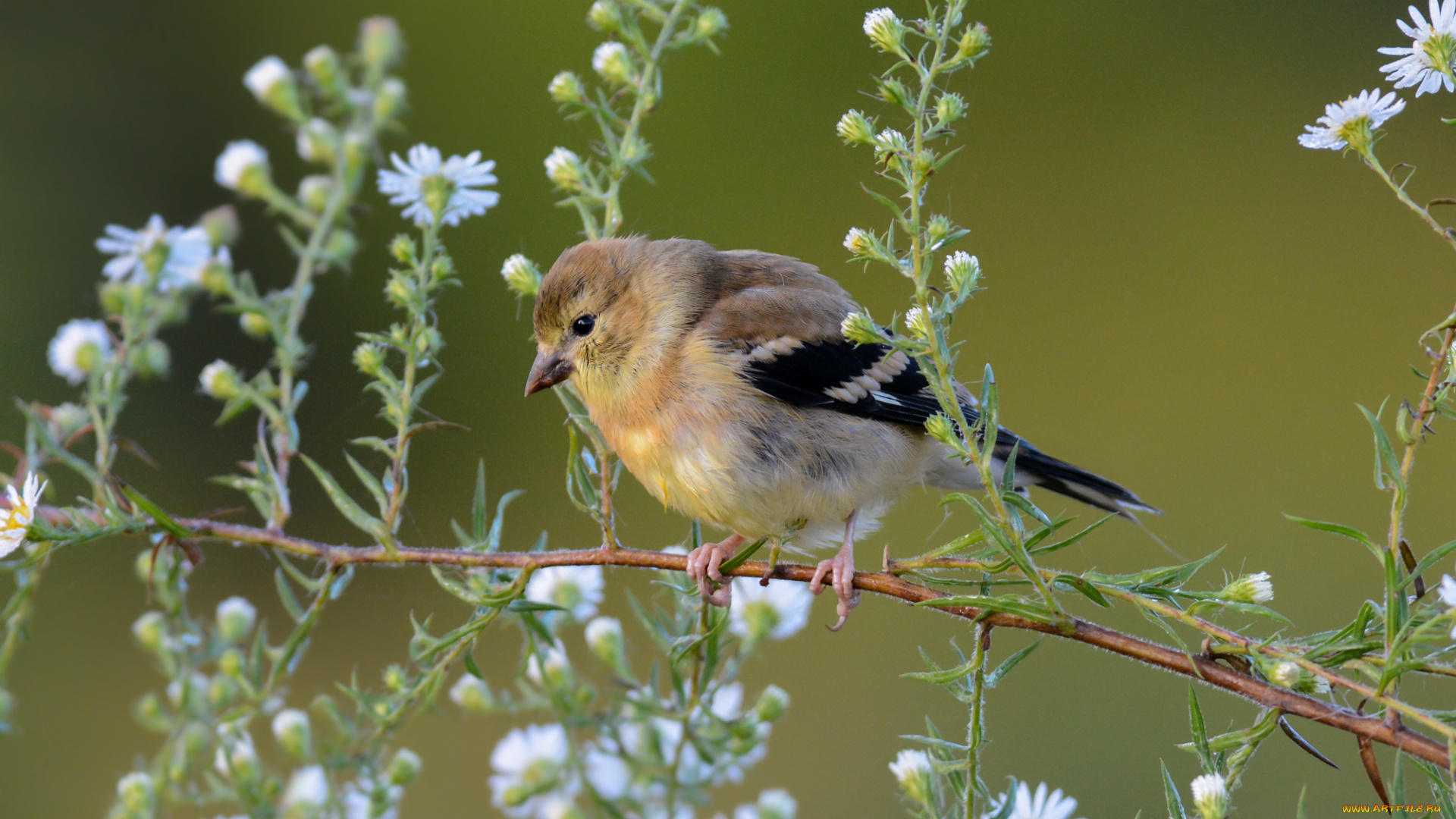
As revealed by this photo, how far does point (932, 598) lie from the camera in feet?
3.31

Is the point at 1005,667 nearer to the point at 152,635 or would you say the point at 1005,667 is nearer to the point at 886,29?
the point at 886,29

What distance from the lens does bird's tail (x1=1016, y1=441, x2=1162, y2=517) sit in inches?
76.6

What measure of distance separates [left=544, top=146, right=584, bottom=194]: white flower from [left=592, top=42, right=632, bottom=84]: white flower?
10 cm

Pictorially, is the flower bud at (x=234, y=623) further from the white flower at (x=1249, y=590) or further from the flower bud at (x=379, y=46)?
the white flower at (x=1249, y=590)

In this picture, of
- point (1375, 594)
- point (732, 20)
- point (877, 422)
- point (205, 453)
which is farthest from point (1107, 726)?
point (205, 453)

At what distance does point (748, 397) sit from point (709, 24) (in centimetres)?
71

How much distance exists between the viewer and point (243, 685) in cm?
124

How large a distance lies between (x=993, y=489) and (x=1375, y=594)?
3.74m

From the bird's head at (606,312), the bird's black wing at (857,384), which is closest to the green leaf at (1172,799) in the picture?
the bird's black wing at (857,384)

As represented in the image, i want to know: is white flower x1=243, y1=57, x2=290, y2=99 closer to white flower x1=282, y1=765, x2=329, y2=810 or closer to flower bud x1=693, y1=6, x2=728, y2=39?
flower bud x1=693, y1=6, x2=728, y2=39

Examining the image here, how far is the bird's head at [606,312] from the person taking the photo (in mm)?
2055

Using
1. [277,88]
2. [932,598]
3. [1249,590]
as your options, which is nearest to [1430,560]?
[1249,590]

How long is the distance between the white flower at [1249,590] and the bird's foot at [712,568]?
49 cm

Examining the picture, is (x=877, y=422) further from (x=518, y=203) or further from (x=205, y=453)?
(x=205, y=453)
